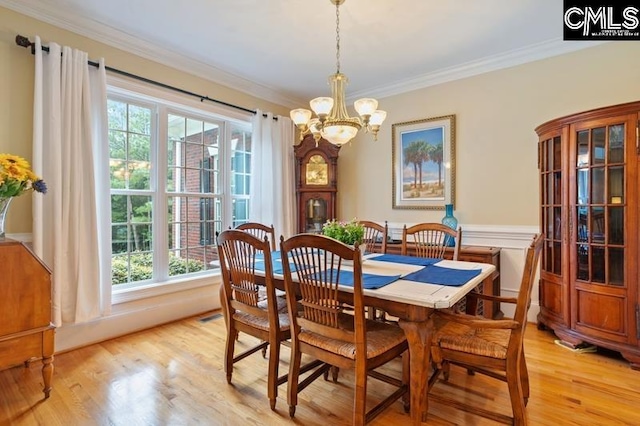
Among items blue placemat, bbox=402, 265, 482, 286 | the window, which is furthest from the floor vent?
blue placemat, bbox=402, 265, 482, 286

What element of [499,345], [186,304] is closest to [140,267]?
[186,304]

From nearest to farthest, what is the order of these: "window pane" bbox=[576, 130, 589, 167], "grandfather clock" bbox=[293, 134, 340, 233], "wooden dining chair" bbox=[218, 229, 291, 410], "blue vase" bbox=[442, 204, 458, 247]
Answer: "wooden dining chair" bbox=[218, 229, 291, 410]
"window pane" bbox=[576, 130, 589, 167]
"blue vase" bbox=[442, 204, 458, 247]
"grandfather clock" bbox=[293, 134, 340, 233]

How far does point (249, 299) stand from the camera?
2119mm

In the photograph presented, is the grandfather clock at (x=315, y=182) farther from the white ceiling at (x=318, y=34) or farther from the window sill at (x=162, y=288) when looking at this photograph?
the window sill at (x=162, y=288)

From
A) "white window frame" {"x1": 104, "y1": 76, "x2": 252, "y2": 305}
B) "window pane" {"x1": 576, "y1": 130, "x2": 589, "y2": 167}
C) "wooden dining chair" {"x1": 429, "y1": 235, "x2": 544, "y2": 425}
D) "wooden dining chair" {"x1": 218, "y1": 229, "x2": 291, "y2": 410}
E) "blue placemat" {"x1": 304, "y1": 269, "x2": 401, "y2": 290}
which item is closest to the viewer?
"wooden dining chair" {"x1": 429, "y1": 235, "x2": 544, "y2": 425}

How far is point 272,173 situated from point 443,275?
9.14 feet

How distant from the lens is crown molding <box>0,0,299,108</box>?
2.57m

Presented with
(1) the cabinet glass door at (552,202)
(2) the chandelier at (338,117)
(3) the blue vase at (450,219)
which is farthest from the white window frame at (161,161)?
(1) the cabinet glass door at (552,202)

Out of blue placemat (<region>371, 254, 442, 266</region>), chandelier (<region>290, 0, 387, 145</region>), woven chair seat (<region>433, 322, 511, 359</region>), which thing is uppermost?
chandelier (<region>290, 0, 387, 145</region>)

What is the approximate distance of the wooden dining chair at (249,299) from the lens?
6.44ft

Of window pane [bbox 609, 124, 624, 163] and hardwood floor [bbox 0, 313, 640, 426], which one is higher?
window pane [bbox 609, 124, 624, 163]

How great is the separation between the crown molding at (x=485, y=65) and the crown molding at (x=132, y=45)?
146 centimetres

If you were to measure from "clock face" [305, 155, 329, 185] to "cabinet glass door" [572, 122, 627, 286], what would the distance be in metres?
2.66

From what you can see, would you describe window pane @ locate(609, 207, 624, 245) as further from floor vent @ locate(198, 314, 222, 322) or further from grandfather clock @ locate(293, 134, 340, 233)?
floor vent @ locate(198, 314, 222, 322)
